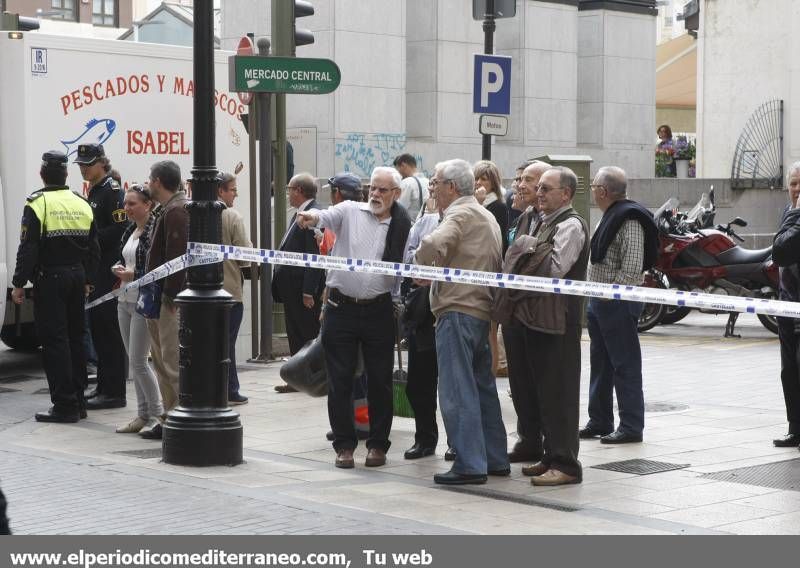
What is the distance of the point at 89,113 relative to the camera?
13.2m

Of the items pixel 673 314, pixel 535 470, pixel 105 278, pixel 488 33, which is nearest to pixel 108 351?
pixel 105 278

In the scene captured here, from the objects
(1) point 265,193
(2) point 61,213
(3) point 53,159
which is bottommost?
(2) point 61,213

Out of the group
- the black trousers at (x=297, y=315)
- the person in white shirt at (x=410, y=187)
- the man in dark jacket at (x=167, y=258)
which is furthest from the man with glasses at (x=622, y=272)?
the person in white shirt at (x=410, y=187)

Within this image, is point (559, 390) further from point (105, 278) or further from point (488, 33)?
point (488, 33)

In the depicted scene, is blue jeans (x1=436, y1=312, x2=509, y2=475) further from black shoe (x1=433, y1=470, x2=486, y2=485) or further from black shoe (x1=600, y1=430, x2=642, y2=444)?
black shoe (x1=600, y1=430, x2=642, y2=444)

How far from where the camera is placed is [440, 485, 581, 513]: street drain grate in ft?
25.0

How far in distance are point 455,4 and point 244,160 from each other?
13538 mm

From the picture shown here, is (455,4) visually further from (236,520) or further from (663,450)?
(236,520)

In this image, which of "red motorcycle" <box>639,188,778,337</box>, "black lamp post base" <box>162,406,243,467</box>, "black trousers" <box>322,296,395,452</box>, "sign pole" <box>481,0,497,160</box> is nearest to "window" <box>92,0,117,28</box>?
"sign pole" <box>481,0,497,160</box>

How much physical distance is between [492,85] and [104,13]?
7495 centimetres

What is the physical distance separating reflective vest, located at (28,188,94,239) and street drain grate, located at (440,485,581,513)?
3998 mm
